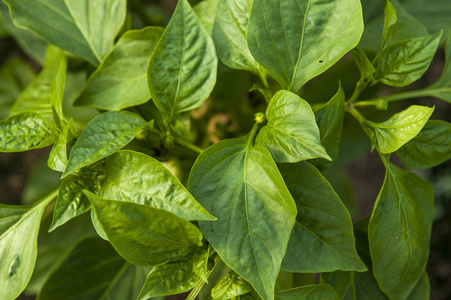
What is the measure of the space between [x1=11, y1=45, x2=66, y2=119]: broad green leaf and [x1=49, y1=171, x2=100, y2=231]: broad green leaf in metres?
0.19

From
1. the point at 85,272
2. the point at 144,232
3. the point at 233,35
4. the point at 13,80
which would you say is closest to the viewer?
the point at 144,232

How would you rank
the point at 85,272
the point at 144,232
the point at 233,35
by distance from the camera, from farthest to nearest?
the point at 85,272 < the point at 233,35 < the point at 144,232

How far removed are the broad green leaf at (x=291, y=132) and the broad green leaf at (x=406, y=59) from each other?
15 centimetres

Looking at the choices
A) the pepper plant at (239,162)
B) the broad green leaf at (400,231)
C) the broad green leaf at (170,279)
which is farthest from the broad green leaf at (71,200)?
the broad green leaf at (400,231)

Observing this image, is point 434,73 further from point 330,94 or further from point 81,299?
point 81,299

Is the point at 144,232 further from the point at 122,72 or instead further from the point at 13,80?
the point at 13,80

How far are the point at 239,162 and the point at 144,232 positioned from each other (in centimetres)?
14

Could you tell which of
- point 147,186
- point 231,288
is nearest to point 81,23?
point 147,186

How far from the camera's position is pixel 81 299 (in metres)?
0.61

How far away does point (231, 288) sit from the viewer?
437 mm

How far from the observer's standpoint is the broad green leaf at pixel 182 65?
0.46 meters

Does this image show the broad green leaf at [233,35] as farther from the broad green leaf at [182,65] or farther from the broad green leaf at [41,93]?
the broad green leaf at [41,93]

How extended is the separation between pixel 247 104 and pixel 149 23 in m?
0.28

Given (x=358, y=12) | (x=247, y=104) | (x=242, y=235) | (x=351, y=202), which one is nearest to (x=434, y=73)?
(x=351, y=202)
